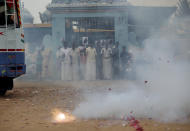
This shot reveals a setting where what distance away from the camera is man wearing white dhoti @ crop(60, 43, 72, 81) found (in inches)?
445

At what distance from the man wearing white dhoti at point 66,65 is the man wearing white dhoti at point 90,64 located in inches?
36.3

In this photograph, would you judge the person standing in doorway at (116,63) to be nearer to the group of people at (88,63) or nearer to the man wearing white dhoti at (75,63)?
the group of people at (88,63)

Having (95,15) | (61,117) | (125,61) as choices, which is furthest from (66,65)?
(61,117)

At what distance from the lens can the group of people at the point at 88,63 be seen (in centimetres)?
1133

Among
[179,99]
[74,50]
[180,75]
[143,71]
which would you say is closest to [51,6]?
[74,50]

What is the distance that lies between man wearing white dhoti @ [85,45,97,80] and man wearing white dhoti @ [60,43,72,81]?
3.02 ft

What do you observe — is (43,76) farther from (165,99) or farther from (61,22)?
(165,99)

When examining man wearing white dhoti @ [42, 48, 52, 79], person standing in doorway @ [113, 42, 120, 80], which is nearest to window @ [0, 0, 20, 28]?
man wearing white dhoti @ [42, 48, 52, 79]

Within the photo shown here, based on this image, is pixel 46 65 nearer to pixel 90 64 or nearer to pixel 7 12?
pixel 90 64

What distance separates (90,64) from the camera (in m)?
11.4

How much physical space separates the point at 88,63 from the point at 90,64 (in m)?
0.12

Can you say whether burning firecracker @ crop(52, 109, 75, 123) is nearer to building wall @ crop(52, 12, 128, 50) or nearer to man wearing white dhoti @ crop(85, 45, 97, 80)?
man wearing white dhoti @ crop(85, 45, 97, 80)

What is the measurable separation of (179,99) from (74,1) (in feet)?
31.0

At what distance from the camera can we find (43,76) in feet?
39.8
